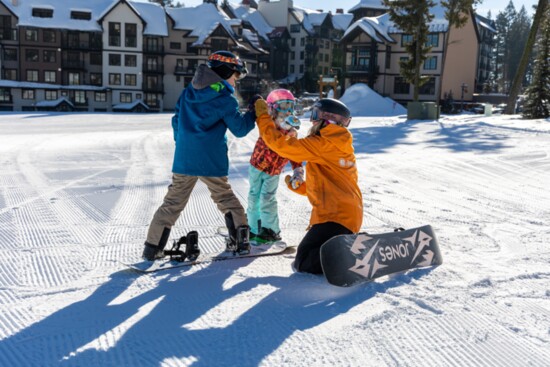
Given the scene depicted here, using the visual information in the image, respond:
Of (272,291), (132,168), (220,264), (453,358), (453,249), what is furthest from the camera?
(132,168)

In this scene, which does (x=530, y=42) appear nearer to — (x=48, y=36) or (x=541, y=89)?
(x=541, y=89)

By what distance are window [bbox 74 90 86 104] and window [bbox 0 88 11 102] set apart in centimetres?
531

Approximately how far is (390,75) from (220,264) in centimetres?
4805

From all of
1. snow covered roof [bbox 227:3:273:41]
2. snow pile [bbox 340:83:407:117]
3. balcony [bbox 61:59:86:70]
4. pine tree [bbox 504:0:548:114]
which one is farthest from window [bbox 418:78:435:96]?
balcony [bbox 61:59:86:70]

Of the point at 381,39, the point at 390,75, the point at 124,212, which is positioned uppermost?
the point at 381,39

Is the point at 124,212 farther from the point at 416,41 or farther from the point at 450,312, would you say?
the point at 416,41

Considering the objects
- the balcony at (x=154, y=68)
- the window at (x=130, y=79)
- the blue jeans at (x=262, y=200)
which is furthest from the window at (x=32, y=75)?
the blue jeans at (x=262, y=200)

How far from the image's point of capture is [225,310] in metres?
3.30

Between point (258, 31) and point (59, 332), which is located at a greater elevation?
point (258, 31)

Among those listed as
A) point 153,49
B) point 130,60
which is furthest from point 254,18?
point 130,60

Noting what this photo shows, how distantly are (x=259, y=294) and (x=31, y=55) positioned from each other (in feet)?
161

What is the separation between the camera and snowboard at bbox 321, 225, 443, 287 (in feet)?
12.2

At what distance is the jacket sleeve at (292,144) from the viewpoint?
3.92 metres

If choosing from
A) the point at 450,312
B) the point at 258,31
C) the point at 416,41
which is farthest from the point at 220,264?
the point at 258,31
